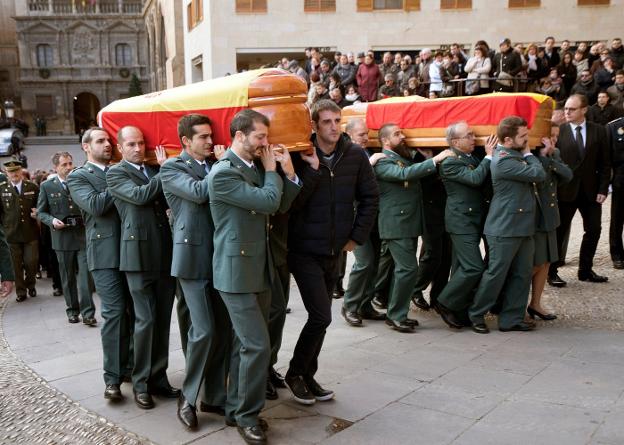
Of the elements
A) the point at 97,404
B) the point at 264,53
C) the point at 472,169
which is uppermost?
the point at 264,53

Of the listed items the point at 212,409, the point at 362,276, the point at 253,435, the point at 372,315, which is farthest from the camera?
the point at 372,315

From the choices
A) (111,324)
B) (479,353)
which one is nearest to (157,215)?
(111,324)

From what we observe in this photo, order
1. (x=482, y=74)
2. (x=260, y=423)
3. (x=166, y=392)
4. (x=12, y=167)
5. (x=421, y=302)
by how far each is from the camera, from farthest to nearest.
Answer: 1. (x=482, y=74)
2. (x=12, y=167)
3. (x=421, y=302)
4. (x=166, y=392)
5. (x=260, y=423)

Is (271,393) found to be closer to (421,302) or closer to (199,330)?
(199,330)

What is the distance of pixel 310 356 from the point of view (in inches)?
181

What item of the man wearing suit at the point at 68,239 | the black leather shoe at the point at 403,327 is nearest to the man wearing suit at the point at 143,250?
the black leather shoe at the point at 403,327

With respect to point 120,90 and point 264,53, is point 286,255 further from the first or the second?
point 120,90

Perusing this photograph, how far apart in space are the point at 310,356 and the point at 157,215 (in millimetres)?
1537

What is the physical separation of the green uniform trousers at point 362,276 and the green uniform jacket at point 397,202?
16.8 inches

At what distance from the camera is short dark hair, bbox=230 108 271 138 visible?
3.97 m

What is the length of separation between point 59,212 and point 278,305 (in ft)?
15.4

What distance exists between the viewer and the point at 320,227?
14.9 ft

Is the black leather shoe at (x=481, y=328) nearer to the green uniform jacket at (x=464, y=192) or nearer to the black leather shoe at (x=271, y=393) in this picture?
the green uniform jacket at (x=464, y=192)

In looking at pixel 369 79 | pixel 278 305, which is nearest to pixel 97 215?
pixel 278 305
